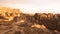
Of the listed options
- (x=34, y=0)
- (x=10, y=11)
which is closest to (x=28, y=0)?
(x=34, y=0)

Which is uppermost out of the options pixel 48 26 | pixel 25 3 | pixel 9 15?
pixel 25 3

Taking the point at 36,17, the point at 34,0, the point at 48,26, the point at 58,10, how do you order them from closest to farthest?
the point at 48,26 → the point at 36,17 → the point at 58,10 → the point at 34,0

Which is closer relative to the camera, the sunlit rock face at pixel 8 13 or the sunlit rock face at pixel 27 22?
the sunlit rock face at pixel 27 22

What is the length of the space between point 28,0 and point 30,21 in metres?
0.52

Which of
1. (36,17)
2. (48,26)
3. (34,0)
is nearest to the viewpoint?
(48,26)

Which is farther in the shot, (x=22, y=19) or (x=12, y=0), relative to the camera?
(x=12, y=0)

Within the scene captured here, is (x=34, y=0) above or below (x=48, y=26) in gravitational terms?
above

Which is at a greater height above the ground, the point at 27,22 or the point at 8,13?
the point at 8,13

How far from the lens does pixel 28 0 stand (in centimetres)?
236

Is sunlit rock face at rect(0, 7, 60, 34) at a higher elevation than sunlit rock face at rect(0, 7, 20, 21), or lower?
lower

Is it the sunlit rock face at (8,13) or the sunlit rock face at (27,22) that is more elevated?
the sunlit rock face at (8,13)

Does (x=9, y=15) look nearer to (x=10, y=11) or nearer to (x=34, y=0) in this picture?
(x=10, y=11)

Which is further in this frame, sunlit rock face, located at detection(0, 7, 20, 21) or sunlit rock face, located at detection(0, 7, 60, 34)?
sunlit rock face, located at detection(0, 7, 20, 21)

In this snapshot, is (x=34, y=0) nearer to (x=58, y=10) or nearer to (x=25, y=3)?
(x=25, y=3)
